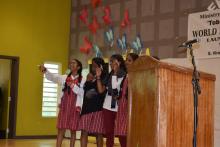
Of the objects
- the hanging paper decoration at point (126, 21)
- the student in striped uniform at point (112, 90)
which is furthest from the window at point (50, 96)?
the student in striped uniform at point (112, 90)

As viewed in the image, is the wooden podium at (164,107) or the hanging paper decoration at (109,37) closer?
the wooden podium at (164,107)

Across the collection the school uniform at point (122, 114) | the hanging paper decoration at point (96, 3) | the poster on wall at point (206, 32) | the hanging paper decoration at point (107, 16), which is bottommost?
the school uniform at point (122, 114)

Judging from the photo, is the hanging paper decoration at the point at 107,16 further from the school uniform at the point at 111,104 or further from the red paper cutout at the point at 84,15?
the school uniform at the point at 111,104

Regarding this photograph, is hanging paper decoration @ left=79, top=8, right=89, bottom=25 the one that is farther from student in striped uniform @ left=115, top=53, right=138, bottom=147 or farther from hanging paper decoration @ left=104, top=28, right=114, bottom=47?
student in striped uniform @ left=115, top=53, right=138, bottom=147

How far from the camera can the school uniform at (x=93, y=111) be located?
4703 mm

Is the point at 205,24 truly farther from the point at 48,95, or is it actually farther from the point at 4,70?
the point at 4,70

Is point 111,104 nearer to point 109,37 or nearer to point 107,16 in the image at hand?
point 109,37

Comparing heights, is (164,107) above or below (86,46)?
below

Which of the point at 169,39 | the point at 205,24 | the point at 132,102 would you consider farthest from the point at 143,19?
the point at 132,102

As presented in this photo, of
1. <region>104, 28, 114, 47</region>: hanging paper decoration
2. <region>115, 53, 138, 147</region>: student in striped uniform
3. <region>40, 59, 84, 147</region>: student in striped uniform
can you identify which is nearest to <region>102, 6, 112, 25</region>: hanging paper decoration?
<region>104, 28, 114, 47</region>: hanging paper decoration

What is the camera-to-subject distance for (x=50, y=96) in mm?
9609

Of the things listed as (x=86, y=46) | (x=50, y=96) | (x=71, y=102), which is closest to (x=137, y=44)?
(x=86, y=46)

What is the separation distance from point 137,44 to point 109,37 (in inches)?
40.0

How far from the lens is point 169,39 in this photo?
733cm
